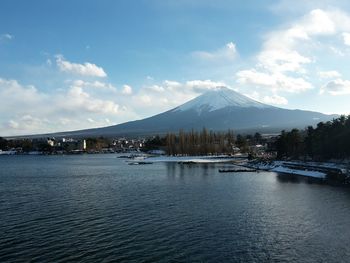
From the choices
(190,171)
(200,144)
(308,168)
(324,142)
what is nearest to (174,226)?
(308,168)

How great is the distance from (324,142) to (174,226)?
96.0 feet

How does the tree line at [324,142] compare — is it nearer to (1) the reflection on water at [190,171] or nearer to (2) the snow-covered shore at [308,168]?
(2) the snow-covered shore at [308,168]

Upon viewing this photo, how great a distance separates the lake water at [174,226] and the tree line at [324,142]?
43.0ft

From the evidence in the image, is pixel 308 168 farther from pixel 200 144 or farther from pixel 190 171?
pixel 200 144

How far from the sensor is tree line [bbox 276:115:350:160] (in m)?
38.1

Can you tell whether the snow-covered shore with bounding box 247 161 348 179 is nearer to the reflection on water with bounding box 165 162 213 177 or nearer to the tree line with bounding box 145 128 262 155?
the reflection on water with bounding box 165 162 213 177

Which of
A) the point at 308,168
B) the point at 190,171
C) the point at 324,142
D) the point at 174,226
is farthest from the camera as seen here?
the point at 190,171

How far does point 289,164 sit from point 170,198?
2606 centimetres

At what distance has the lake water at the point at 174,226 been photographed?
40.4 feet

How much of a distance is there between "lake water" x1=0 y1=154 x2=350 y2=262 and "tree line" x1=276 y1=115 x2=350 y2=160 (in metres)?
13.1

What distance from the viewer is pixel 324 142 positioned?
1619 inches

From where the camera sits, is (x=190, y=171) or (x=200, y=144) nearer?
(x=190, y=171)

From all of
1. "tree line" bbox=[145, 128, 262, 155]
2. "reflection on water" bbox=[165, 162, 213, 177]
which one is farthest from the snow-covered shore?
"tree line" bbox=[145, 128, 262, 155]

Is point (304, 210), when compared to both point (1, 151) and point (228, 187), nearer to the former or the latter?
point (228, 187)
